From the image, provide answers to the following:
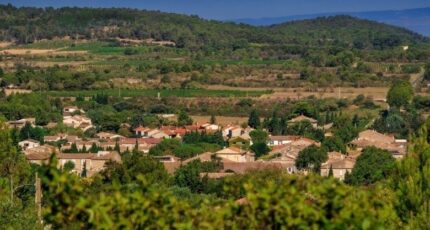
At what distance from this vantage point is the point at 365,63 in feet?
241

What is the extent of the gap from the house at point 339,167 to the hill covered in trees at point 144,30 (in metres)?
58.9

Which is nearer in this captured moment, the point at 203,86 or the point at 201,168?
the point at 201,168

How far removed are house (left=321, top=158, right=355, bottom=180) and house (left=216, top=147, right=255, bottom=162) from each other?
3.46m

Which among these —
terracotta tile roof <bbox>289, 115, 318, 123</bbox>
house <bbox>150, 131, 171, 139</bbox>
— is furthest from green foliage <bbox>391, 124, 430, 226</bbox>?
terracotta tile roof <bbox>289, 115, 318, 123</bbox>

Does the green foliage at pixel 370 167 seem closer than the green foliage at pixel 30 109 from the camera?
Yes

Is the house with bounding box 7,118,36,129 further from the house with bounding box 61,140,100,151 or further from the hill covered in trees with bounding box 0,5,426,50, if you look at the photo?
the hill covered in trees with bounding box 0,5,426,50

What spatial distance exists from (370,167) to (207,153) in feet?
25.8

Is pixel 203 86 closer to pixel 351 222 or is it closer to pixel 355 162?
pixel 355 162

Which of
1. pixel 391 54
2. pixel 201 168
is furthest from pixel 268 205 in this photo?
pixel 391 54

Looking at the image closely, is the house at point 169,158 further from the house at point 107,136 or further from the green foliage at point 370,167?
the house at point 107,136

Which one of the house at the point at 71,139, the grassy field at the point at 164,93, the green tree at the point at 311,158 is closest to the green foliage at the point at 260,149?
the green tree at the point at 311,158

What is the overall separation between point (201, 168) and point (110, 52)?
5596 centimetres

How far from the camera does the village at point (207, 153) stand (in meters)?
31.9

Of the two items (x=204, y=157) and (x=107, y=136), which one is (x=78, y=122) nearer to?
(x=107, y=136)
